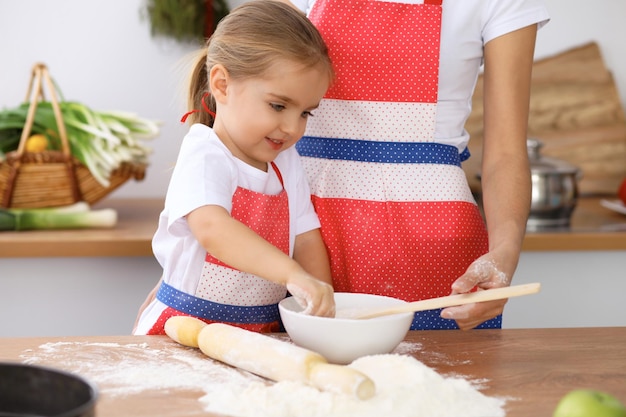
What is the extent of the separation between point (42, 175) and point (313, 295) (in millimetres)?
1354

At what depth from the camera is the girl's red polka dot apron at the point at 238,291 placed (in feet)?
4.33

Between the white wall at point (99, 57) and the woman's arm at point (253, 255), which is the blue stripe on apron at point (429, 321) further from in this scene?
the white wall at point (99, 57)

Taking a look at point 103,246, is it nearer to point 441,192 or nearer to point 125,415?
point 441,192

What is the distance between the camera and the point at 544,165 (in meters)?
2.33

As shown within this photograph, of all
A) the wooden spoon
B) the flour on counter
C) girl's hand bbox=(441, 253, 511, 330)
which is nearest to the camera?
the flour on counter

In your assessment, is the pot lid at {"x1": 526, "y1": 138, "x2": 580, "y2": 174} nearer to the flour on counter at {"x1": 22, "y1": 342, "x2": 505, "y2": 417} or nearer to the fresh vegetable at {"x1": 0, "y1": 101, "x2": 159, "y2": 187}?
the fresh vegetable at {"x1": 0, "y1": 101, "x2": 159, "y2": 187}

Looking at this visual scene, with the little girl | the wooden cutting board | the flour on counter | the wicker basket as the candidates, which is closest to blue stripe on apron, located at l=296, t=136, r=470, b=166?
the little girl

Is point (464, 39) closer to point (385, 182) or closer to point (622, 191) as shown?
point (385, 182)

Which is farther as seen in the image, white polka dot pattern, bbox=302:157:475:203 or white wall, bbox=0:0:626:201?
white wall, bbox=0:0:626:201

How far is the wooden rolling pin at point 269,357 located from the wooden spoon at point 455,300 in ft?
0.48

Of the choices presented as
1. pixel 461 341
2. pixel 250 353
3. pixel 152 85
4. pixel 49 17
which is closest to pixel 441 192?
pixel 461 341

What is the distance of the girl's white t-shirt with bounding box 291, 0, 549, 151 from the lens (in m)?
1.44

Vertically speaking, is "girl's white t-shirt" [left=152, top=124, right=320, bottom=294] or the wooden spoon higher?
"girl's white t-shirt" [left=152, top=124, right=320, bottom=294]

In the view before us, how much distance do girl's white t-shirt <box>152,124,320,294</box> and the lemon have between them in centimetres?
99
